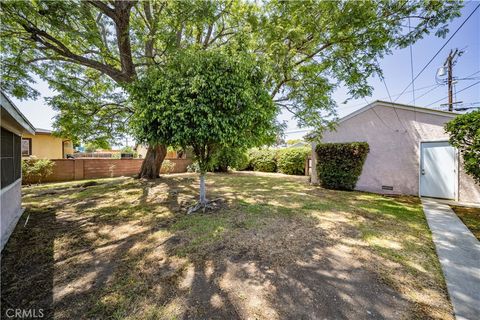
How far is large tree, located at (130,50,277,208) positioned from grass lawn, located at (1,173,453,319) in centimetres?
211

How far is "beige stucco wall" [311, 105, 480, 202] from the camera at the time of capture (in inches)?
284

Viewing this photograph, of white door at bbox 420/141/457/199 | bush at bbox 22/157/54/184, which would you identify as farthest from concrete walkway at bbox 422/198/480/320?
bush at bbox 22/157/54/184

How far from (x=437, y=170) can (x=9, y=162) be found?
500 inches

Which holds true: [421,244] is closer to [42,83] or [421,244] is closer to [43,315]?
[43,315]

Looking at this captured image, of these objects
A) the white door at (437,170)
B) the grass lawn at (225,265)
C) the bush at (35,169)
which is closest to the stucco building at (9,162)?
the grass lawn at (225,265)

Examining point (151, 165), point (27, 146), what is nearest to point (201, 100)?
point (151, 165)

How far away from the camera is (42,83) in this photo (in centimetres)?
738

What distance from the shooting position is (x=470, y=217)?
4.90 metres

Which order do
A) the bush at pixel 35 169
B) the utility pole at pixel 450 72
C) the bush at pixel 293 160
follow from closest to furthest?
the bush at pixel 35 169 → the utility pole at pixel 450 72 → the bush at pixel 293 160

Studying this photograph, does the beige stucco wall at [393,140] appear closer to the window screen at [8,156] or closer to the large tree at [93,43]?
the large tree at [93,43]

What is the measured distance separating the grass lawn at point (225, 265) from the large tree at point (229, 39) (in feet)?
13.6

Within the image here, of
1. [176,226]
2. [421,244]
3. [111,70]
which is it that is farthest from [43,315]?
[111,70]

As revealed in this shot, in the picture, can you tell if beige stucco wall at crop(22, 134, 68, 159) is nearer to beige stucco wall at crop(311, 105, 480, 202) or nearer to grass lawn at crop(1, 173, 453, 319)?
grass lawn at crop(1, 173, 453, 319)

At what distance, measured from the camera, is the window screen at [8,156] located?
3.86m
